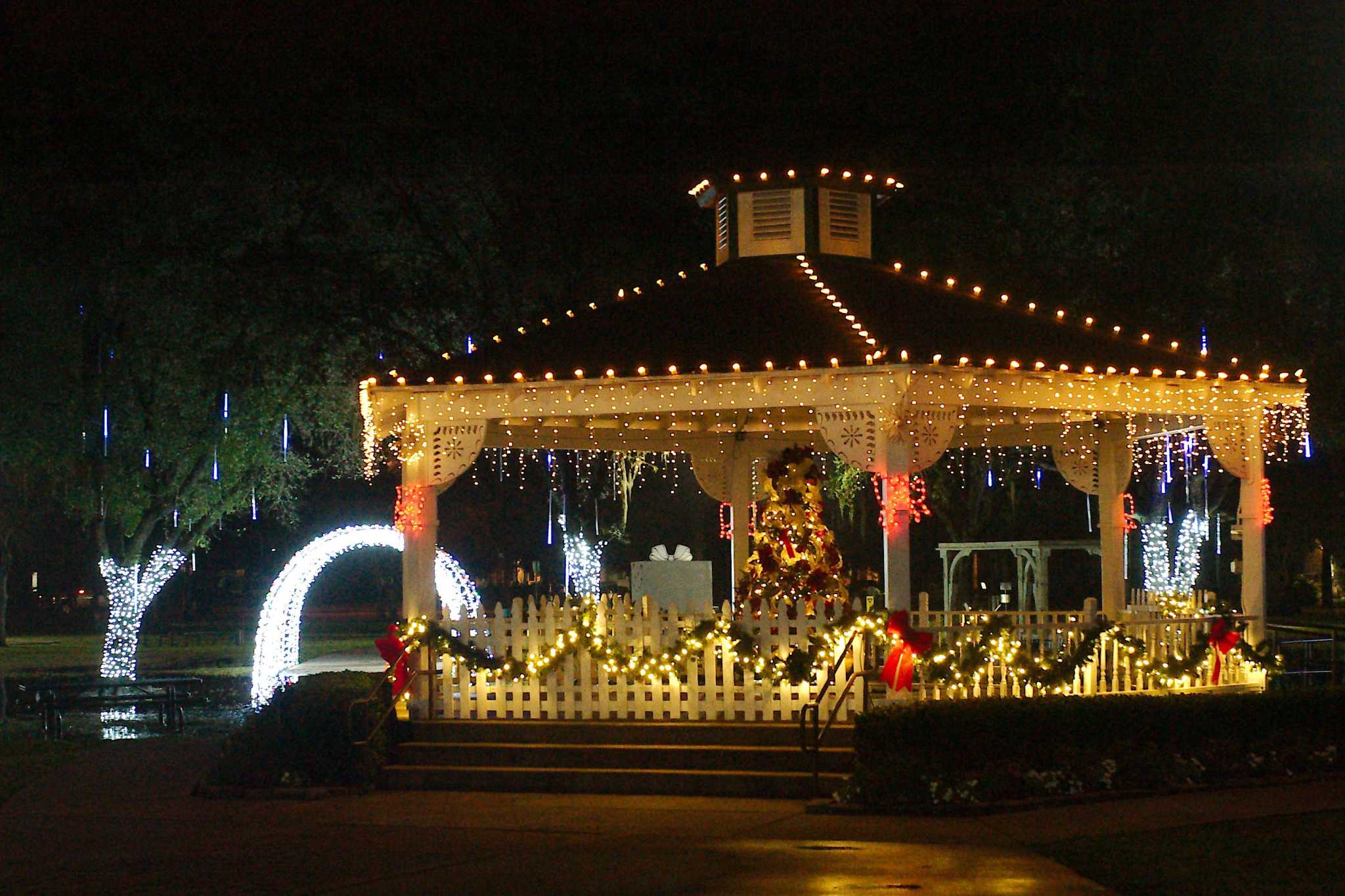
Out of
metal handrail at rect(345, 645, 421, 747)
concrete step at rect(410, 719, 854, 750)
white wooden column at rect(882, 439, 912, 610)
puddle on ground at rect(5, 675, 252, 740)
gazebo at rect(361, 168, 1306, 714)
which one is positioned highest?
gazebo at rect(361, 168, 1306, 714)

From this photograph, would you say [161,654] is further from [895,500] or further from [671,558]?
[895,500]

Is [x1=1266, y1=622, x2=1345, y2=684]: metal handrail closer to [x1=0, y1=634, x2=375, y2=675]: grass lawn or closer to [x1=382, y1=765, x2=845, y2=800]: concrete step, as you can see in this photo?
[x1=382, y1=765, x2=845, y2=800]: concrete step

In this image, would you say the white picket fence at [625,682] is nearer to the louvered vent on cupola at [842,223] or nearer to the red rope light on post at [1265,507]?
the red rope light on post at [1265,507]

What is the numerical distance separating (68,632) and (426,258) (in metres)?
41.0

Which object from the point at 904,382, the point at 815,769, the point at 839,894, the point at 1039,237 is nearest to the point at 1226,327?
the point at 1039,237

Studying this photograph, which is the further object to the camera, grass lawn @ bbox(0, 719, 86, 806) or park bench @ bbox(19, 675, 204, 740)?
park bench @ bbox(19, 675, 204, 740)

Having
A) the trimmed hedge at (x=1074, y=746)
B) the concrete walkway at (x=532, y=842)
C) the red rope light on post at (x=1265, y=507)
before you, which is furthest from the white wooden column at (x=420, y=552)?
the red rope light on post at (x=1265, y=507)

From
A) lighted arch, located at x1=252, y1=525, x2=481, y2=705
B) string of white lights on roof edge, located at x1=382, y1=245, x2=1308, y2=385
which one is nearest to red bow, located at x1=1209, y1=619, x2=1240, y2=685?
string of white lights on roof edge, located at x1=382, y1=245, x2=1308, y2=385

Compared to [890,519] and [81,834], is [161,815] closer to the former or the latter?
[81,834]

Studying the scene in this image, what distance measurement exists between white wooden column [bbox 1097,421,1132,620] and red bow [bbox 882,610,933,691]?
5.14 meters

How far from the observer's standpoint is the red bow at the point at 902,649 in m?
15.2

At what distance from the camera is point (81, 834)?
1294cm

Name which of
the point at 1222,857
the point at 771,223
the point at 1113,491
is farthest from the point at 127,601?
the point at 1222,857

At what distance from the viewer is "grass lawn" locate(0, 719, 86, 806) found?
650 inches
